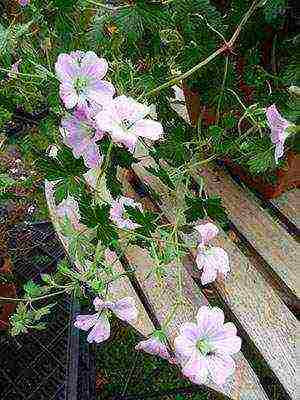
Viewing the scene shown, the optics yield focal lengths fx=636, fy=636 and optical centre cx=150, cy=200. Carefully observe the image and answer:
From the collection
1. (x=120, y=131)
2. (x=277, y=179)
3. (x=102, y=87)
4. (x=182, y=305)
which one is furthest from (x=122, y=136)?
(x=277, y=179)

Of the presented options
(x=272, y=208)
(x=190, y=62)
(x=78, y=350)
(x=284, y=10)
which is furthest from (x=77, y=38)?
(x=78, y=350)

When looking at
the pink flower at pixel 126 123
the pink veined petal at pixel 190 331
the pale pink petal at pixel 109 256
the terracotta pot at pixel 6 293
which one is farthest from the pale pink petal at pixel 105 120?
the terracotta pot at pixel 6 293

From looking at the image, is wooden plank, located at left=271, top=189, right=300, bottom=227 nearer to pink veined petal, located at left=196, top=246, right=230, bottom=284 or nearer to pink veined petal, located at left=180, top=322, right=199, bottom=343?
pink veined petal, located at left=196, top=246, right=230, bottom=284

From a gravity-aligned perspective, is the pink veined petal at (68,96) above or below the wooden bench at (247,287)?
above

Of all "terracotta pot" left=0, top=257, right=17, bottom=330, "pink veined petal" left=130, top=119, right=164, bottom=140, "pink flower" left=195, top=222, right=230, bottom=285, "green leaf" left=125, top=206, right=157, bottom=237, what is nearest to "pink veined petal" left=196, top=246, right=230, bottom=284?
"pink flower" left=195, top=222, right=230, bottom=285

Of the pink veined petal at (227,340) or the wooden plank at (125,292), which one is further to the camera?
the wooden plank at (125,292)

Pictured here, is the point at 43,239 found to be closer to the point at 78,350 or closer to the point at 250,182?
the point at 78,350

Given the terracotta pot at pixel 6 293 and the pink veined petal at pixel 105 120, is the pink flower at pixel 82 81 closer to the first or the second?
the pink veined petal at pixel 105 120
